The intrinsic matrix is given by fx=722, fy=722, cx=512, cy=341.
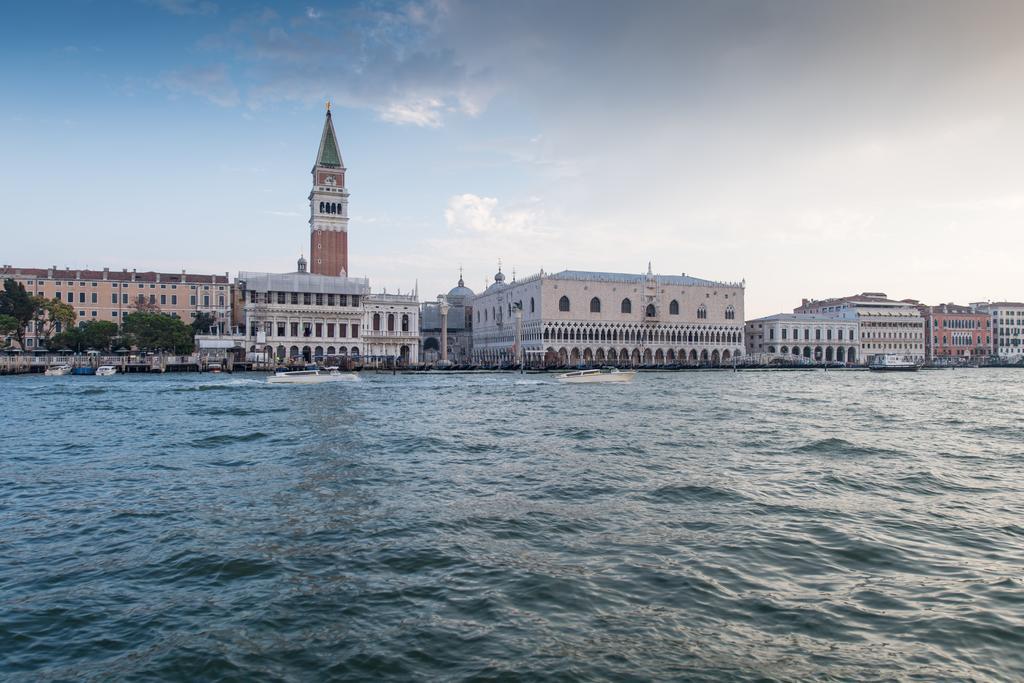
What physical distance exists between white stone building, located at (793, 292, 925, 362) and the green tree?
7999 cm

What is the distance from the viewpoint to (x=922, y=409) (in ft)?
96.0

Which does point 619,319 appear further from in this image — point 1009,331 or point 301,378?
point 1009,331

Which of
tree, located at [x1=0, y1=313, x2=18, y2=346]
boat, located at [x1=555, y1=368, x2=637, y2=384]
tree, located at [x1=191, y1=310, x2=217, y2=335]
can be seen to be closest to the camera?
boat, located at [x1=555, y1=368, x2=637, y2=384]

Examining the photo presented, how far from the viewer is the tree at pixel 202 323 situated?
6938 centimetres

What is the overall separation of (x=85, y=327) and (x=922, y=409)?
62693 millimetres

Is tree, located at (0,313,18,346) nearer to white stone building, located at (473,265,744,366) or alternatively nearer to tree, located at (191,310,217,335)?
tree, located at (191,310,217,335)

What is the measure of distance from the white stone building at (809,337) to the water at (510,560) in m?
77.2

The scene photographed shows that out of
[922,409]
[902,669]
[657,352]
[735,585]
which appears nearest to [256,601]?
[735,585]

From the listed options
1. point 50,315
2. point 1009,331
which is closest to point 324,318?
point 50,315

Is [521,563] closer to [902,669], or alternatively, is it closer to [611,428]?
[902,669]

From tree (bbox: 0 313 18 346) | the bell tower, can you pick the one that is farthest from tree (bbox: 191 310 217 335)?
tree (bbox: 0 313 18 346)

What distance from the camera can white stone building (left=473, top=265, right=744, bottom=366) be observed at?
3140 inches

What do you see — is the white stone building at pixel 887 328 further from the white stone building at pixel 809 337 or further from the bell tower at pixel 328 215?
the bell tower at pixel 328 215

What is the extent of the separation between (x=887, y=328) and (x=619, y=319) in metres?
39.9
